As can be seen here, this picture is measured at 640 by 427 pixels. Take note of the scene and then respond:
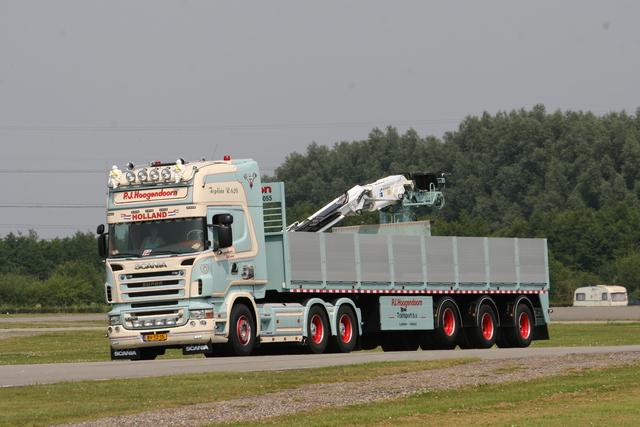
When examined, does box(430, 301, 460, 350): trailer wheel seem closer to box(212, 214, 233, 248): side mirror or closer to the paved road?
the paved road

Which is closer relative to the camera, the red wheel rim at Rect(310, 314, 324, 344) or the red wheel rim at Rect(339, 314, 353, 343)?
the red wheel rim at Rect(310, 314, 324, 344)

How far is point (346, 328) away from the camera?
27.7m

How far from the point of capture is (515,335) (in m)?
32.6

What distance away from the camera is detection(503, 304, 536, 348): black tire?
32.7 m

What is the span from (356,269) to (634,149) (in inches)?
3645

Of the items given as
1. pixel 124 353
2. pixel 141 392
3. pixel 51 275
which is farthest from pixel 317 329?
pixel 51 275

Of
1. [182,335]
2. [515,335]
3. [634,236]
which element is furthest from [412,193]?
[634,236]

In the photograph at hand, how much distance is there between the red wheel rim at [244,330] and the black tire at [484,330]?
8781mm

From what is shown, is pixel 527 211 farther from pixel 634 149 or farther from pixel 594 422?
pixel 594 422

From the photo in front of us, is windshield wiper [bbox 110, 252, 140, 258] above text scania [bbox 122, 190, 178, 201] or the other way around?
the other way around

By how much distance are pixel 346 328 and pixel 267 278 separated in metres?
2.90

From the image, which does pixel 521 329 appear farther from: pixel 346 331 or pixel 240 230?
pixel 240 230

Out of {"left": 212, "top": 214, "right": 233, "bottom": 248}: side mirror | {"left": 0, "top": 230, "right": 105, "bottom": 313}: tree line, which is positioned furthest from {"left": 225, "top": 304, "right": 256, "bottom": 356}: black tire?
{"left": 0, "top": 230, "right": 105, "bottom": 313}: tree line

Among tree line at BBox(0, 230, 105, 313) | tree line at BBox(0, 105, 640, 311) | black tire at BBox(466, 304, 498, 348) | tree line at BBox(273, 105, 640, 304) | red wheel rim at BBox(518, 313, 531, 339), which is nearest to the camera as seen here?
black tire at BBox(466, 304, 498, 348)
